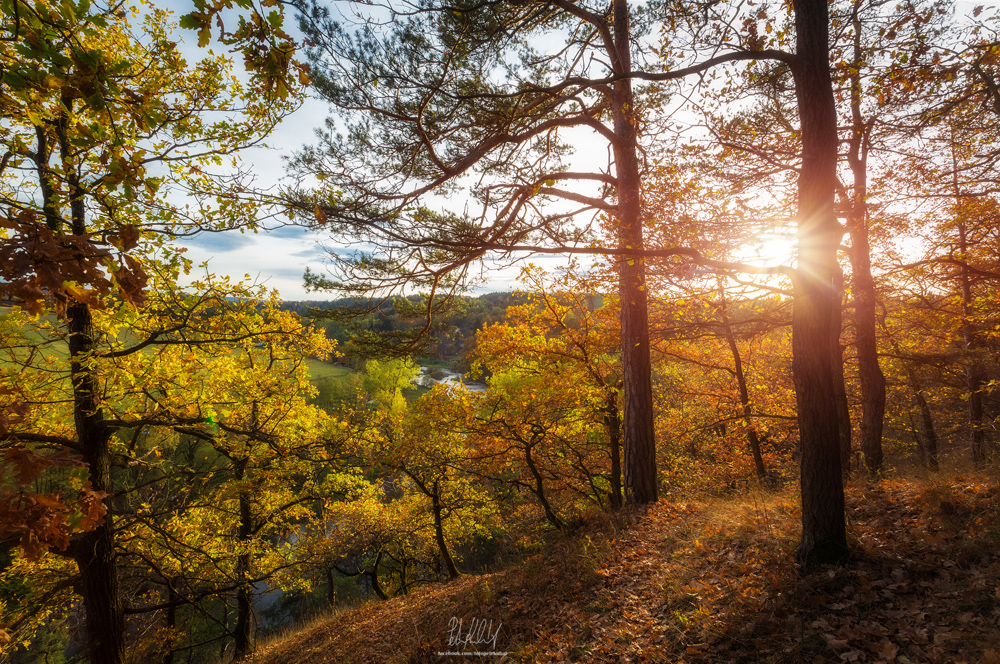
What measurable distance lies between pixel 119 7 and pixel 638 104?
753cm

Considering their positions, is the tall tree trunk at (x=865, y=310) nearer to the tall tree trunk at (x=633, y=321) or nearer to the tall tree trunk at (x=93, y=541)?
the tall tree trunk at (x=633, y=321)

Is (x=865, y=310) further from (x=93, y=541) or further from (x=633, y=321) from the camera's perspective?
(x=93, y=541)

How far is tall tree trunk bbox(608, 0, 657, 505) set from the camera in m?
7.10

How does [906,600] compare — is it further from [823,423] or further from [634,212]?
[634,212]

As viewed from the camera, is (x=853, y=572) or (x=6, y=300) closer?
(x=6, y=300)

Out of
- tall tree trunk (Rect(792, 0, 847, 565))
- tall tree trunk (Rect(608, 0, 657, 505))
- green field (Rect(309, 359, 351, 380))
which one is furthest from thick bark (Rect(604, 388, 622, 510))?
green field (Rect(309, 359, 351, 380))

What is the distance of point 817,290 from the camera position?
4.05 metres

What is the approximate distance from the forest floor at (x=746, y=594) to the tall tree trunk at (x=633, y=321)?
2.19 ft

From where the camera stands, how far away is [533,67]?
6.97 meters

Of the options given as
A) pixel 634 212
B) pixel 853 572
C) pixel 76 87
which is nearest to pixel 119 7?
pixel 76 87

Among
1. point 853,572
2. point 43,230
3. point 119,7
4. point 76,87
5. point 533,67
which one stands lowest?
point 853,572

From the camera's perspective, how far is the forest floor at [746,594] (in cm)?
315

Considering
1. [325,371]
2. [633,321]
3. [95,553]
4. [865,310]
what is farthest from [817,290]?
[325,371]

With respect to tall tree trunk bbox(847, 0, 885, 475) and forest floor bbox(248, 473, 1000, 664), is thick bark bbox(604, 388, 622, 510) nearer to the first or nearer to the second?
forest floor bbox(248, 473, 1000, 664)
